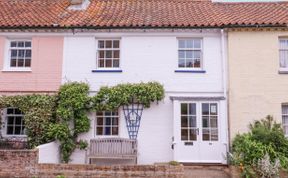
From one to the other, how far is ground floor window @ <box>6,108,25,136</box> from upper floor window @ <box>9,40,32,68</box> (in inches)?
87.9

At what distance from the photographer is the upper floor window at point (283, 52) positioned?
15800mm

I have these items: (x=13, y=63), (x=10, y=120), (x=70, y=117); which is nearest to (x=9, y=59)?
(x=13, y=63)

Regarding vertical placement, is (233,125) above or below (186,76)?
below

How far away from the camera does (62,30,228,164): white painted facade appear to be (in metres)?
15.2

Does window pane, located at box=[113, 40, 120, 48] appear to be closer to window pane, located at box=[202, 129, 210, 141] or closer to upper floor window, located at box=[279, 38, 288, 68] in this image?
window pane, located at box=[202, 129, 210, 141]

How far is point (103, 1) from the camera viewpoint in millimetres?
20203

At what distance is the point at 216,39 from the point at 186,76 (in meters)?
2.31

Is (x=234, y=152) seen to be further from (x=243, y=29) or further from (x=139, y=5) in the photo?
(x=139, y=5)

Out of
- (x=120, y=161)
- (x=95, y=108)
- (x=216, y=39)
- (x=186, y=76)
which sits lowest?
(x=120, y=161)

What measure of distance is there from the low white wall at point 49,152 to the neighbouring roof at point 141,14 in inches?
226

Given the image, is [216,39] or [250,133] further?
[216,39]

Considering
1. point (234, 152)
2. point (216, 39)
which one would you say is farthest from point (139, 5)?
point (234, 152)

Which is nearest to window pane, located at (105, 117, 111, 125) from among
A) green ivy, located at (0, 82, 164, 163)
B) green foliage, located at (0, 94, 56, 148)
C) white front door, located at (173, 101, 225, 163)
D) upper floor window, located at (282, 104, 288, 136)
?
green ivy, located at (0, 82, 164, 163)

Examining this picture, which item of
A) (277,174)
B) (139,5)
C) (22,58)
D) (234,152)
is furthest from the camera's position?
(139,5)
